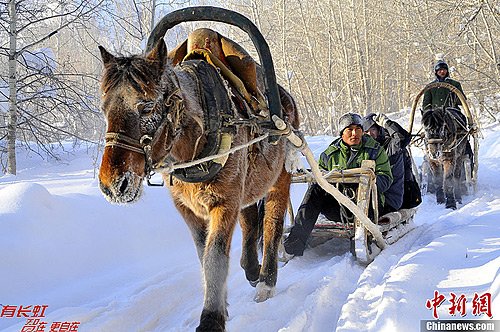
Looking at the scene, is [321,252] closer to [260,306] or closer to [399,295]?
[260,306]

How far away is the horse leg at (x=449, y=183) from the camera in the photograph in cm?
816

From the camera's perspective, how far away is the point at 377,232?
4.85m

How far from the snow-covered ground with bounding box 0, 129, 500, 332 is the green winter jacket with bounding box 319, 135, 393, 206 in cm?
73

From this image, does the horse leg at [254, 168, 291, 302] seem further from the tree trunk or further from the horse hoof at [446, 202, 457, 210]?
the tree trunk

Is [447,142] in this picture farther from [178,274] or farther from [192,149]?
[192,149]

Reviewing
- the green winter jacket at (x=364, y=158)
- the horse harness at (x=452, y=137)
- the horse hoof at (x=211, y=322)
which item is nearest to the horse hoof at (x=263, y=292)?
the horse hoof at (x=211, y=322)

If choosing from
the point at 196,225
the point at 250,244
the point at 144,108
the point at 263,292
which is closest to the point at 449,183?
the point at 250,244

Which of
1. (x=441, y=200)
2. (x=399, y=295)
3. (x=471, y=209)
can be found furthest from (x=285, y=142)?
(x=441, y=200)

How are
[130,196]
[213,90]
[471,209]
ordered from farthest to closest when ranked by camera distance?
1. [471,209]
2. [213,90]
3. [130,196]

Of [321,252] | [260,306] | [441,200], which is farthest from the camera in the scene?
[441,200]

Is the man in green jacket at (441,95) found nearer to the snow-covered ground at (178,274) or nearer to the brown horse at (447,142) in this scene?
the brown horse at (447,142)

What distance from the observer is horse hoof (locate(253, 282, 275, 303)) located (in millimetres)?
4007

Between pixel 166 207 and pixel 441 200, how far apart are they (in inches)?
200

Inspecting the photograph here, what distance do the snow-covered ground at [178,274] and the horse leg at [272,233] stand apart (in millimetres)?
132
